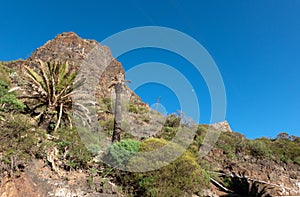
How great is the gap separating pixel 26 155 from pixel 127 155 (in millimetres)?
3343

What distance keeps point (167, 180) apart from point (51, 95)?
7217 mm

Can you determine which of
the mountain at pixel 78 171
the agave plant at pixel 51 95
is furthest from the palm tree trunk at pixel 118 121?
the agave plant at pixel 51 95

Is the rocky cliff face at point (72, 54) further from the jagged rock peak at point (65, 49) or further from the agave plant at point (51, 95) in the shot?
the agave plant at point (51, 95)

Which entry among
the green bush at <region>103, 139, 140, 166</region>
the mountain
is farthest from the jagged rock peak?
the green bush at <region>103, 139, 140, 166</region>

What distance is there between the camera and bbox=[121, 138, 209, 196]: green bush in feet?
25.1

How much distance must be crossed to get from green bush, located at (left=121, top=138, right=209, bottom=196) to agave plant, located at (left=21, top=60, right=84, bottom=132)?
488 centimetres

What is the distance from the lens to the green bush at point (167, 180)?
7.65m

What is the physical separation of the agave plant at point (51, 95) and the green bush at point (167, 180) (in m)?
4.88

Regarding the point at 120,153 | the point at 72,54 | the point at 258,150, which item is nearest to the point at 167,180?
the point at 120,153

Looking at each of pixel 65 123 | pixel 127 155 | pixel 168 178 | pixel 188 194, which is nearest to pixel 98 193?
pixel 127 155

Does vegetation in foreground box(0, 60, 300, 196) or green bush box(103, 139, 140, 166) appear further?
green bush box(103, 139, 140, 166)

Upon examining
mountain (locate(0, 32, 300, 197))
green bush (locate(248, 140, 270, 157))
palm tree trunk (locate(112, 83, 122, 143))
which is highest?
green bush (locate(248, 140, 270, 157))

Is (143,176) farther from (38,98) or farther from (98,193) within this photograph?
(38,98)

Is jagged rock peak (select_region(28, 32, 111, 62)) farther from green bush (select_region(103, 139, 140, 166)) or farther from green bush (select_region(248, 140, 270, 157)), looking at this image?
green bush (select_region(103, 139, 140, 166))
